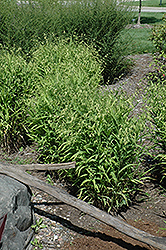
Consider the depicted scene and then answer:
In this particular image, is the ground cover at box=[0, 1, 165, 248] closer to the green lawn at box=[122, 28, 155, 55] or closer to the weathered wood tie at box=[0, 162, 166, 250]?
the weathered wood tie at box=[0, 162, 166, 250]

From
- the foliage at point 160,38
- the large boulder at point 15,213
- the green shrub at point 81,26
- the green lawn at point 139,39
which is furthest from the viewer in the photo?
the green lawn at point 139,39

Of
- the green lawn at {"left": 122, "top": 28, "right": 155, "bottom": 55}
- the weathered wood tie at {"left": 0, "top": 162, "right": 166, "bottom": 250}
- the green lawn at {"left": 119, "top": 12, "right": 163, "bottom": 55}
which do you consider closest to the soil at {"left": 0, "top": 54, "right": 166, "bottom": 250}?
the weathered wood tie at {"left": 0, "top": 162, "right": 166, "bottom": 250}

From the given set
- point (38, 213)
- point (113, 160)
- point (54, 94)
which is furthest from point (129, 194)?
point (54, 94)

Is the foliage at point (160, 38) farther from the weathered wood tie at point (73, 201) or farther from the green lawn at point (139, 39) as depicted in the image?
the weathered wood tie at point (73, 201)

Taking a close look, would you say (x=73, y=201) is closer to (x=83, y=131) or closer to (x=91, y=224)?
(x=91, y=224)

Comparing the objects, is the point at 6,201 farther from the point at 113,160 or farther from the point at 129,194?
the point at 129,194

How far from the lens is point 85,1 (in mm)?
7766

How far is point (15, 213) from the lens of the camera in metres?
2.72

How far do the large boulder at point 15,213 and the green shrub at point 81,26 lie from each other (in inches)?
189

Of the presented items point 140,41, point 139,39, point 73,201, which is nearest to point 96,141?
point 73,201

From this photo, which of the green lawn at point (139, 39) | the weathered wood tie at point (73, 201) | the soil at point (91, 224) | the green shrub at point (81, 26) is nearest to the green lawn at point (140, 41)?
the green lawn at point (139, 39)

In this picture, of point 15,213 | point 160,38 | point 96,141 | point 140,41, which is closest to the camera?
point 15,213

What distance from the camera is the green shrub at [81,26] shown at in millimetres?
7188

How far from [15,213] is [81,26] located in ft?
18.8
